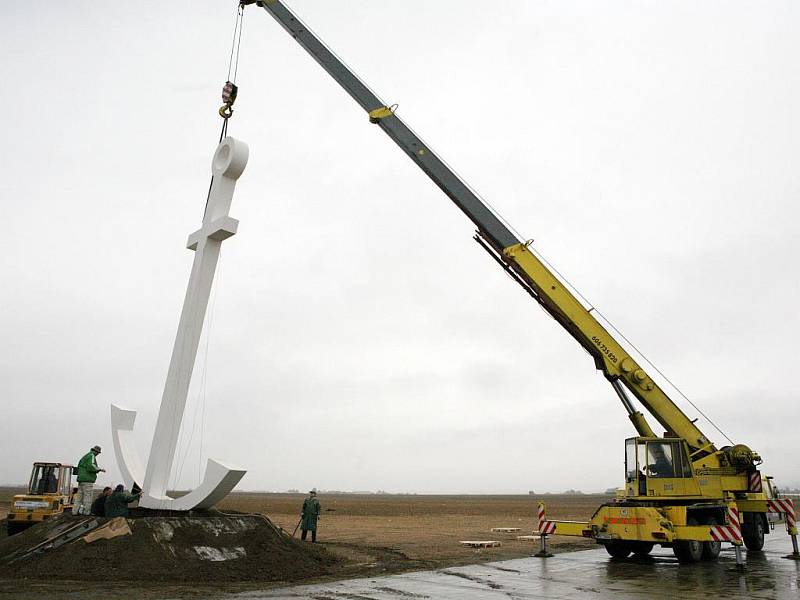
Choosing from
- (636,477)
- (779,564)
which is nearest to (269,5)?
(636,477)

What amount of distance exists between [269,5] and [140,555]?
16131 mm

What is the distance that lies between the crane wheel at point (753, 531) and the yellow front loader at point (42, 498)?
19.4 metres

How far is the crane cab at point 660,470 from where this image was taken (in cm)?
1619

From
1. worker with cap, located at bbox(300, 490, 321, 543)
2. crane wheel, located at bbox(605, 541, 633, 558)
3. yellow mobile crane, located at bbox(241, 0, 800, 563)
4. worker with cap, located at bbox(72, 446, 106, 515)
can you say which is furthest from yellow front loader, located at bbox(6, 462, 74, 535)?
crane wheel, located at bbox(605, 541, 633, 558)

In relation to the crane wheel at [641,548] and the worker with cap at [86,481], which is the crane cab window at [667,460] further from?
the worker with cap at [86,481]

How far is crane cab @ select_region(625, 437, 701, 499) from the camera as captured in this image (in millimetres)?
16188

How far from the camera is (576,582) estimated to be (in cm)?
1254

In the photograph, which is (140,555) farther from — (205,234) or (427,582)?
(205,234)

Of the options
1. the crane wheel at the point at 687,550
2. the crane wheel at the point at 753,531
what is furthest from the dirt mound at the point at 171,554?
the crane wheel at the point at 753,531

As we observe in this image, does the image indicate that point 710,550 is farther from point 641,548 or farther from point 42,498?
point 42,498

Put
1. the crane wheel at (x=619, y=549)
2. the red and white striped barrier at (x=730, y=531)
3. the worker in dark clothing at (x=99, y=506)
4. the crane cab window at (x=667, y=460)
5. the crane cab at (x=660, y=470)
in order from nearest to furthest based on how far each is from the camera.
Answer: the worker in dark clothing at (x=99, y=506), the red and white striped barrier at (x=730, y=531), the crane cab at (x=660, y=470), the crane cab window at (x=667, y=460), the crane wheel at (x=619, y=549)

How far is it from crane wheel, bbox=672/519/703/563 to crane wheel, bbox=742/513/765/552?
136 inches

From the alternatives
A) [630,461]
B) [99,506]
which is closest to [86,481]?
[99,506]

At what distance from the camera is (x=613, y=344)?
56.1 ft
